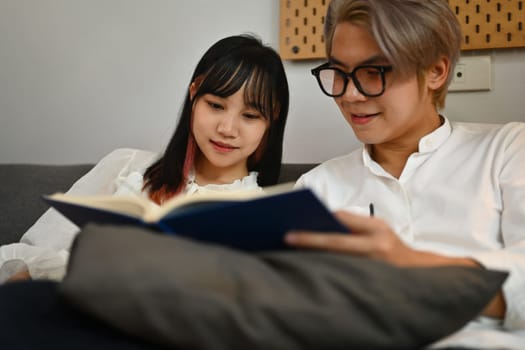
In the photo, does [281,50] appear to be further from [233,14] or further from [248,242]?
[248,242]

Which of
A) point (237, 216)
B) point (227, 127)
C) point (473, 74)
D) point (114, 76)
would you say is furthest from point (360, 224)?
point (114, 76)

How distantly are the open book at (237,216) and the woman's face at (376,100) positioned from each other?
0.56 m

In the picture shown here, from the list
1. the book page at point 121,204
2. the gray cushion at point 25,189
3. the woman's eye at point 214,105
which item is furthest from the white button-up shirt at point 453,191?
the gray cushion at point 25,189

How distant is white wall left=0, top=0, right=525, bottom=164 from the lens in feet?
6.45

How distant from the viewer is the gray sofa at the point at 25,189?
1.90 m

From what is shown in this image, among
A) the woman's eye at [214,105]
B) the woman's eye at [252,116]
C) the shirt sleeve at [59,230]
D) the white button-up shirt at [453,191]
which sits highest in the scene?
the woman's eye at [214,105]

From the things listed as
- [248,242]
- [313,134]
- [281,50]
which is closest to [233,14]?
[281,50]

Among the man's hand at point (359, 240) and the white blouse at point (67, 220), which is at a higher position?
the man's hand at point (359, 240)

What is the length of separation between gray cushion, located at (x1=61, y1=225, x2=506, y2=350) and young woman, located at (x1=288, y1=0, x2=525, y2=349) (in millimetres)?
476

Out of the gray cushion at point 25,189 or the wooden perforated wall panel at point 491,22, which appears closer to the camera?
the wooden perforated wall panel at point 491,22

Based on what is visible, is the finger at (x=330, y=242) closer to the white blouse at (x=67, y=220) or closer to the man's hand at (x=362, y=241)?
the man's hand at (x=362, y=241)

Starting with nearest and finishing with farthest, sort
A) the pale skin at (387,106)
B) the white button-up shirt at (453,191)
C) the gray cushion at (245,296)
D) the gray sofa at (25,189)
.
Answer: the gray cushion at (245,296), the white button-up shirt at (453,191), the pale skin at (387,106), the gray sofa at (25,189)

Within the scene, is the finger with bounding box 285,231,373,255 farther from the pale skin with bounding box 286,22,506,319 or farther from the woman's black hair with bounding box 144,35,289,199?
the woman's black hair with bounding box 144,35,289,199

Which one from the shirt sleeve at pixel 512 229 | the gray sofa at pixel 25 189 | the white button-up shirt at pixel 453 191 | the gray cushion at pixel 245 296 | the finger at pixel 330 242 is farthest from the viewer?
the gray sofa at pixel 25 189
